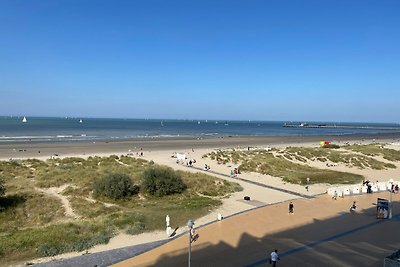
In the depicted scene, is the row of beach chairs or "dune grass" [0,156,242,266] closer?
"dune grass" [0,156,242,266]

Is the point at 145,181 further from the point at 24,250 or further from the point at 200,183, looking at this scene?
the point at 24,250

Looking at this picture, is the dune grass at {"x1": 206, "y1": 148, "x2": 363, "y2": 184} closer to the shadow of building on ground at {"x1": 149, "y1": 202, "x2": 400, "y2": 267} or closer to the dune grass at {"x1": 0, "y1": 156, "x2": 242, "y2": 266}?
the dune grass at {"x1": 0, "y1": 156, "x2": 242, "y2": 266}

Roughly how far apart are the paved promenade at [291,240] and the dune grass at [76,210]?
2966 millimetres

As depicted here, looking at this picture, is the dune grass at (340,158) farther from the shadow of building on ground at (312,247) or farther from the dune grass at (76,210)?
the shadow of building on ground at (312,247)

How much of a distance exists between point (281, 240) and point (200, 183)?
43.9 feet

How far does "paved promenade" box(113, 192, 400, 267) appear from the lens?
Result: 14.5 m

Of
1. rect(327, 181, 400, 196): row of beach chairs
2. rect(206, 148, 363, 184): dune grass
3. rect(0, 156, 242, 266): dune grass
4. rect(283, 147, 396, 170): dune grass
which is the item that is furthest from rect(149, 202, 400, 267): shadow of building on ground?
rect(283, 147, 396, 170): dune grass

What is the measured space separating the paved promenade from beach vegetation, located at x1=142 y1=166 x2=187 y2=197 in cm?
738

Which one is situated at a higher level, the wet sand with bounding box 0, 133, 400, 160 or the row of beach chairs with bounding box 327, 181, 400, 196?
the wet sand with bounding box 0, 133, 400, 160

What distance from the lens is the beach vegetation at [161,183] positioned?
26.7 metres

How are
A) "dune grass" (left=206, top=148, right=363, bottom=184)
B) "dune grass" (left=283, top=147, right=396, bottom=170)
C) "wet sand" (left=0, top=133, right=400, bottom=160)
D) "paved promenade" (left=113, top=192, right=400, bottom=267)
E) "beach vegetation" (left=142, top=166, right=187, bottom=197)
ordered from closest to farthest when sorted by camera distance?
1. "paved promenade" (left=113, top=192, right=400, bottom=267)
2. "beach vegetation" (left=142, top=166, right=187, bottom=197)
3. "dune grass" (left=206, top=148, right=363, bottom=184)
4. "dune grass" (left=283, top=147, right=396, bottom=170)
5. "wet sand" (left=0, top=133, right=400, bottom=160)

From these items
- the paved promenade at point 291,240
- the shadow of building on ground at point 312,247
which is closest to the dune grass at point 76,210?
the paved promenade at point 291,240

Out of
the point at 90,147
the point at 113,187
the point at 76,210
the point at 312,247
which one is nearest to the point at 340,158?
the point at 113,187

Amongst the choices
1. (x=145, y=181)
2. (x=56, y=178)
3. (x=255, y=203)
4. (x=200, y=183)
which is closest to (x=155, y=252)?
(x=255, y=203)
